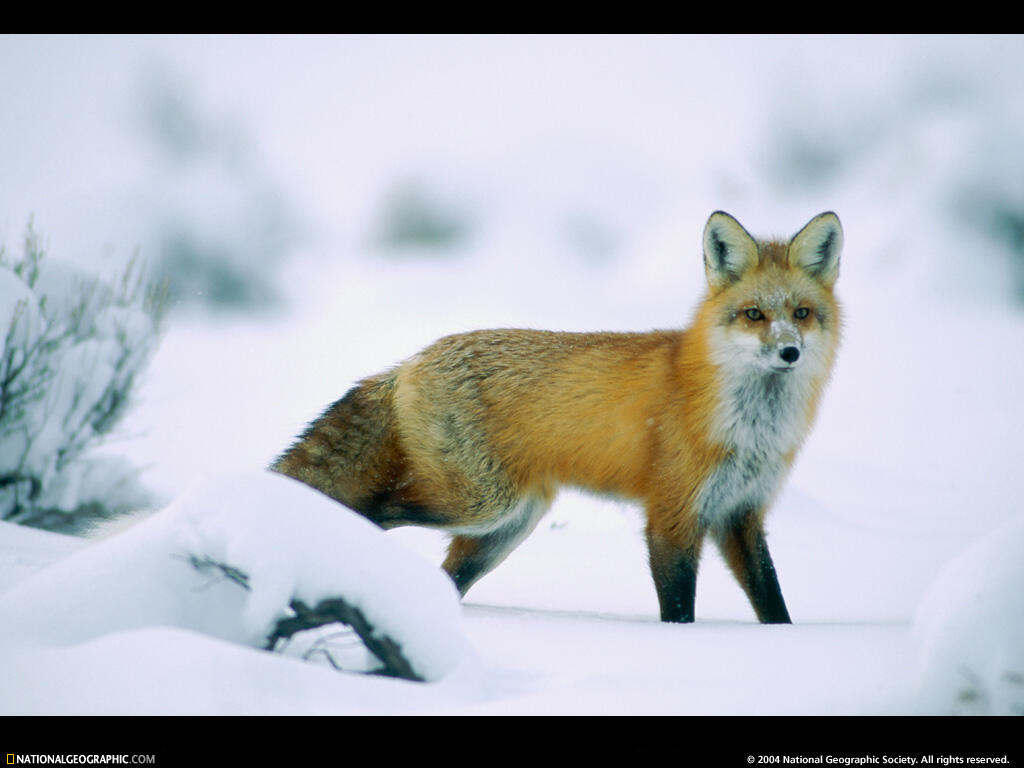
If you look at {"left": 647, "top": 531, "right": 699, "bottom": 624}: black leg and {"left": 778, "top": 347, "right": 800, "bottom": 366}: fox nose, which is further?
{"left": 647, "top": 531, "right": 699, "bottom": 624}: black leg

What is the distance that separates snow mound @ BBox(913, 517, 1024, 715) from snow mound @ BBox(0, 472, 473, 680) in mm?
994

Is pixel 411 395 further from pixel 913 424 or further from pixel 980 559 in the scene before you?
pixel 913 424

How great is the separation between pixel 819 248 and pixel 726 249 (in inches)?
13.9

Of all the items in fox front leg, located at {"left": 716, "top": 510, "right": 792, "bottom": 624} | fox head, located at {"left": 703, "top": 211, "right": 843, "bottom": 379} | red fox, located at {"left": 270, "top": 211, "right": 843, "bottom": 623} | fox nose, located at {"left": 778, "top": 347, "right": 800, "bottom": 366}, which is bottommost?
fox front leg, located at {"left": 716, "top": 510, "right": 792, "bottom": 624}

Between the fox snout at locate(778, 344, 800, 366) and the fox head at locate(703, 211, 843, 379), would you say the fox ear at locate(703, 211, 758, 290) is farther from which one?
the fox snout at locate(778, 344, 800, 366)

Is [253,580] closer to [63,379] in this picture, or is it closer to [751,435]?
[751,435]

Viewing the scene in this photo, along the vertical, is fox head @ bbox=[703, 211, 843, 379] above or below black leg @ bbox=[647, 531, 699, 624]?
above

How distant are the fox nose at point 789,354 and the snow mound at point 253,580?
5.45 feet

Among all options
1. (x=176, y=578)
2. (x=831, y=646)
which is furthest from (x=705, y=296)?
(x=176, y=578)

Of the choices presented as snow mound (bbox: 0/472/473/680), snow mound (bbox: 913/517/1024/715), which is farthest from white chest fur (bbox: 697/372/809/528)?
snow mound (bbox: 0/472/473/680)

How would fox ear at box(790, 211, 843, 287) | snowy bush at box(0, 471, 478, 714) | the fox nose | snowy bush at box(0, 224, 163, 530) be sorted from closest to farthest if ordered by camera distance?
snowy bush at box(0, 471, 478, 714) < the fox nose < fox ear at box(790, 211, 843, 287) < snowy bush at box(0, 224, 163, 530)

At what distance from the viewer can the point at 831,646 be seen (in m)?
2.47

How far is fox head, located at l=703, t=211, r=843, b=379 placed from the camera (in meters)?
3.45
